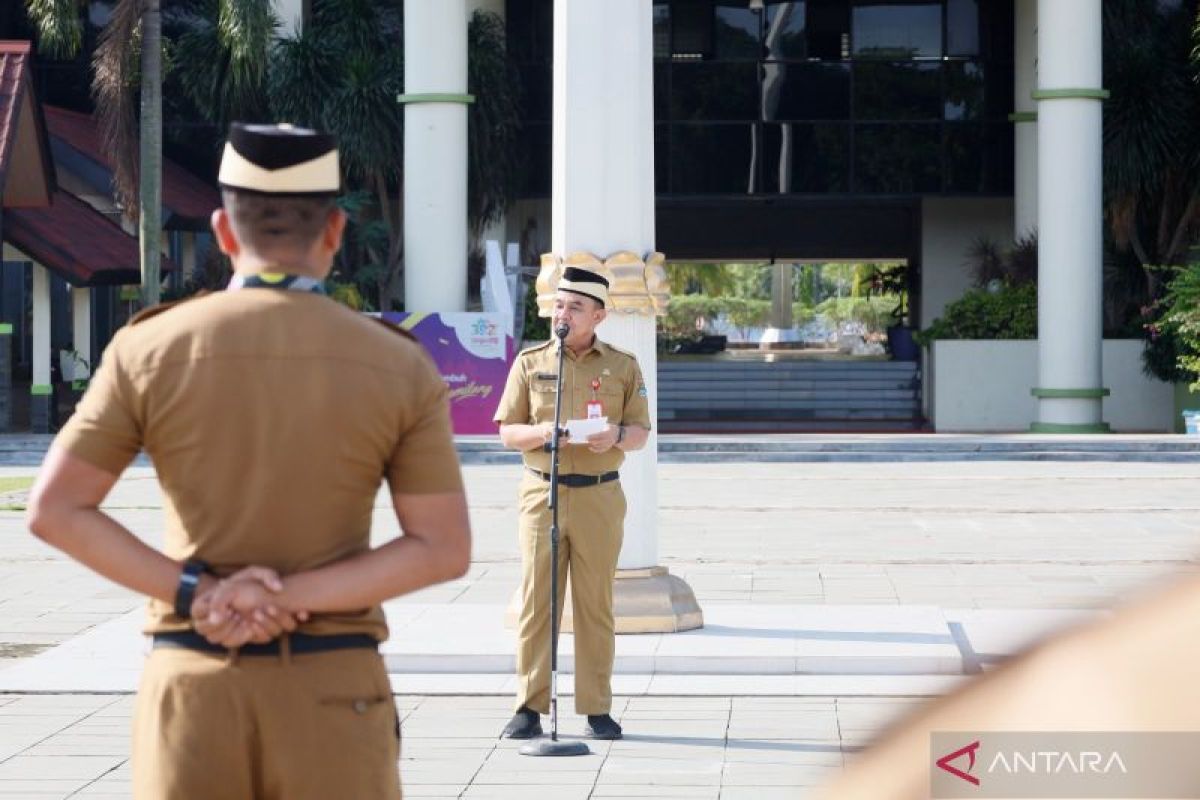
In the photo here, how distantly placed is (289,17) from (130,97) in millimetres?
4046

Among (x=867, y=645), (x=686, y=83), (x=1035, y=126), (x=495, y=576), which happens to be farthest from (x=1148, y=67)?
(x=867, y=645)

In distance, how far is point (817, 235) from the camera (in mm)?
40656

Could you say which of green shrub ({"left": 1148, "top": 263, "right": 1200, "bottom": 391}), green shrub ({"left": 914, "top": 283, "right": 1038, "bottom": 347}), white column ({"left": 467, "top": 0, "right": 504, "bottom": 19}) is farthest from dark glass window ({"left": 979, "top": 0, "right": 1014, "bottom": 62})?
white column ({"left": 467, "top": 0, "right": 504, "bottom": 19})

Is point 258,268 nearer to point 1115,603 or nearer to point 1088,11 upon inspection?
Answer: point 1115,603

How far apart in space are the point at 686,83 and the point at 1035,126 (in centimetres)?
596

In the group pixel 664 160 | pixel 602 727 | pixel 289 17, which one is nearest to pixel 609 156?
pixel 602 727

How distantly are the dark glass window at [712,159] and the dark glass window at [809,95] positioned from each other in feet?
1.95

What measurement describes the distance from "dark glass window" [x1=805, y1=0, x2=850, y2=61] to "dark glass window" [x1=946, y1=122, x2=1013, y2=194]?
93.3 inches

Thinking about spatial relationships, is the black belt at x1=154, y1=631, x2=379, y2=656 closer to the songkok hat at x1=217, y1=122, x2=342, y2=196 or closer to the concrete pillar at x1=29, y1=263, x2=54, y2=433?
the songkok hat at x1=217, y1=122, x2=342, y2=196

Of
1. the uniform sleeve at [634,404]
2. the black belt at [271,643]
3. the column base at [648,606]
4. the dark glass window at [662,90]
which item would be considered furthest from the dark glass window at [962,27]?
the black belt at [271,643]

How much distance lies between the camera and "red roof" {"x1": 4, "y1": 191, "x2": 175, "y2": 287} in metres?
28.5

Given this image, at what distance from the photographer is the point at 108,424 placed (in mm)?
3342

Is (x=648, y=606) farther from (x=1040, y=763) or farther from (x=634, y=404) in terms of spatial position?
(x=1040, y=763)

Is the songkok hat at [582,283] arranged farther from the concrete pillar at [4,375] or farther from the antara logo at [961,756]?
the concrete pillar at [4,375]
